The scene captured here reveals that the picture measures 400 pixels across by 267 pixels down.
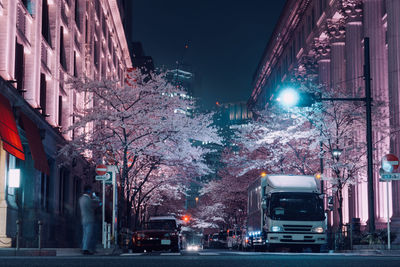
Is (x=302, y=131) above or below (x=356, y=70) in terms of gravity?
below

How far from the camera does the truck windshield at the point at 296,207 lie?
25359mm

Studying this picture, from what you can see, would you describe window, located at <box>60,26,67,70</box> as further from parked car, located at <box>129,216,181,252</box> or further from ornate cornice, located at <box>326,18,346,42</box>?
ornate cornice, located at <box>326,18,346,42</box>

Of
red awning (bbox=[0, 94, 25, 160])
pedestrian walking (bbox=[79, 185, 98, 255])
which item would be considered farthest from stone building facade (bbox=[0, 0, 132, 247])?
pedestrian walking (bbox=[79, 185, 98, 255])

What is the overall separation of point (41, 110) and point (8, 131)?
1004 centimetres

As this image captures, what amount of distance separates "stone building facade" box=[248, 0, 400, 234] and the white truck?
7196mm

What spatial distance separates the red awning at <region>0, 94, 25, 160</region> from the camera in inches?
848

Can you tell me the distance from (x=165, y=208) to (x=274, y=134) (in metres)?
63.4

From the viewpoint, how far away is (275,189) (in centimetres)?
2558

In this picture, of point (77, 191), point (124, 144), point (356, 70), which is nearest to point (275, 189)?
point (124, 144)

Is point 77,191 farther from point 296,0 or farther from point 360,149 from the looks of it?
point 296,0

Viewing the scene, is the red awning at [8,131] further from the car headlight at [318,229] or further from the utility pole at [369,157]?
the utility pole at [369,157]

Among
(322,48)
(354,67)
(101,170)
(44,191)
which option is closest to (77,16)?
(44,191)

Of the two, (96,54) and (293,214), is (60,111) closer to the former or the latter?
(96,54)

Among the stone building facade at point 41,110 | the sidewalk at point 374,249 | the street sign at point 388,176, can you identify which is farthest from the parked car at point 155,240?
the street sign at point 388,176
